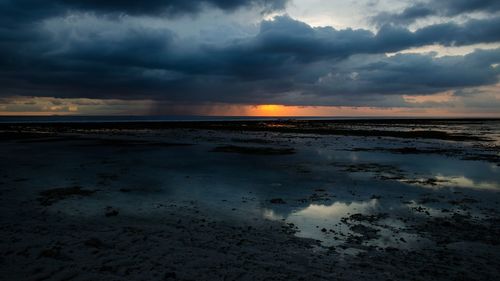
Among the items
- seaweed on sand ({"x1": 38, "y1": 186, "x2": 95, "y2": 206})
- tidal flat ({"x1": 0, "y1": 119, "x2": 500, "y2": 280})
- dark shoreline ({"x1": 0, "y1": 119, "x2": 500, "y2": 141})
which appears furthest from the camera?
dark shoreline ({"x1": 0, "y1": 119, "x2": 500, "y2": 141})

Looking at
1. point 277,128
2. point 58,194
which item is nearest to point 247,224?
point 58,194

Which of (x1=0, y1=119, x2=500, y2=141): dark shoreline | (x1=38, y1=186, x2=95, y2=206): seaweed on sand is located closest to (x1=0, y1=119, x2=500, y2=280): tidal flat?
(x1=38, y1=186, x2=95, y2=206): seaweed on sand

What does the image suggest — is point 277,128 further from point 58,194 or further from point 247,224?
point 247,224

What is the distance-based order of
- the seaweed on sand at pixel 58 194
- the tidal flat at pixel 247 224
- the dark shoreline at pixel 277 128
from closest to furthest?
the tidal flat at pixel 247 224, the seaweed on sand at pixel 58 194, the dark shoreline at pixel 277 128

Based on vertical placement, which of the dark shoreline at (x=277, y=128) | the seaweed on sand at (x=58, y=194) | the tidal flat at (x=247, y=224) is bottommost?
the tidal flat at (x=247, y=224)

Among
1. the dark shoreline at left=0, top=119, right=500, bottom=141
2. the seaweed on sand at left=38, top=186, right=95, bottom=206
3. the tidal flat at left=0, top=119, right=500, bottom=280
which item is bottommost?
the tidal flat at left=0, top=119, right=500, bottom=280

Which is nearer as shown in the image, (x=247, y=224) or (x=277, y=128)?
(x=247, y=224)

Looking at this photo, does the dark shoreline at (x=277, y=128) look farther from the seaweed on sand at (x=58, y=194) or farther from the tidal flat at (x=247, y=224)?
the seaweed on sand at (x=58, y=194)

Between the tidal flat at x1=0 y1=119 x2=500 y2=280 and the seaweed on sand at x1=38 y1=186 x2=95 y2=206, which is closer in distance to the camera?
the tidal flat at x1=0 y1=119 x2=500 y2=280

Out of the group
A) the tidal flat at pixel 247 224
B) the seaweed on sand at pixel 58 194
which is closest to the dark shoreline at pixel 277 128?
the tidal flat at pixel 247 224

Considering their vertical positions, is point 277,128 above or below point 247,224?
above

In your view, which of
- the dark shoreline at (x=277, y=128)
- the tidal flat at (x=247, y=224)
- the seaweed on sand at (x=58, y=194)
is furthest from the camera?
the dark shoreline at (x=277, y=128)

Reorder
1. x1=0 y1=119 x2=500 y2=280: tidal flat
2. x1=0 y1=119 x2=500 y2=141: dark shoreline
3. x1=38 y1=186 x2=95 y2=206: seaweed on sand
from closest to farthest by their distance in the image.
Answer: x1=0 y1=119 x2=500 y2=280: tidal flat, x1=38 y1=186 x2=95 y2=206: seaweed on sand, x1=0 y1=119 x2=500 y2=141: dark shoreline

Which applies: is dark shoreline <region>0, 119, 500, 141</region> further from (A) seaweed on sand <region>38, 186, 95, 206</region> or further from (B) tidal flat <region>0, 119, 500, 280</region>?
(A) seaweed on sand <region>38, 186, 95, 206</region>
